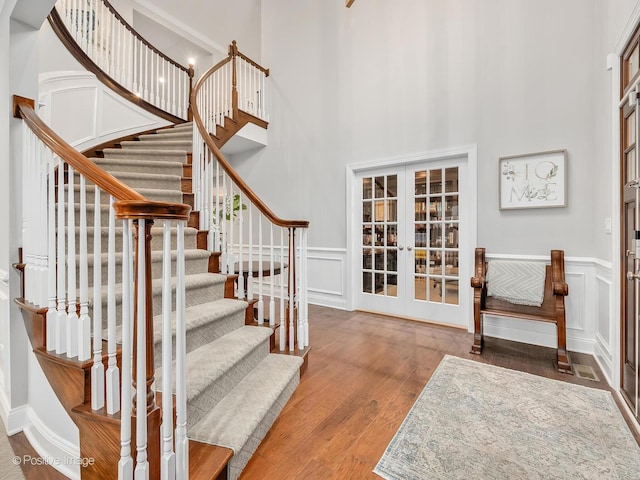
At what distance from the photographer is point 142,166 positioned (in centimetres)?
297

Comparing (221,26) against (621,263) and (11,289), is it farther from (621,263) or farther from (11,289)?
(621,263)

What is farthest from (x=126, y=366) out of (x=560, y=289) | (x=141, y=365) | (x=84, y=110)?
(x=84, y=110)

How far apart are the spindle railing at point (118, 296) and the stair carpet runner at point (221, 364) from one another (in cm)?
23

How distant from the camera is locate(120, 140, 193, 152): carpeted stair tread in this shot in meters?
3.50

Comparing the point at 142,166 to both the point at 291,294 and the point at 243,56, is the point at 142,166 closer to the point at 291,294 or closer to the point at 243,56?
the point at 291,294

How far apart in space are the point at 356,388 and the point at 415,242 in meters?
2.02

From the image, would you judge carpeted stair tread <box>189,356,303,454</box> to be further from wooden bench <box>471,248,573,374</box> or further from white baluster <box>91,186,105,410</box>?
wooden bench <box>471,248,573,374</box>

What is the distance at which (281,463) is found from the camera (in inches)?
53.9

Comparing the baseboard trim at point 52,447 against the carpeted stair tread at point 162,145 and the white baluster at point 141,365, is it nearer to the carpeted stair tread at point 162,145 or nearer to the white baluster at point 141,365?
the white baluster at point 141,365

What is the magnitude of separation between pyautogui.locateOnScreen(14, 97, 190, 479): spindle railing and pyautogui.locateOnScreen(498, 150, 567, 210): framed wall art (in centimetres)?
299

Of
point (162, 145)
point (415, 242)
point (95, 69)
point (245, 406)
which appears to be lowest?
point (245, 406)

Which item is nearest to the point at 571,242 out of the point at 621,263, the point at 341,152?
the point at 621,263

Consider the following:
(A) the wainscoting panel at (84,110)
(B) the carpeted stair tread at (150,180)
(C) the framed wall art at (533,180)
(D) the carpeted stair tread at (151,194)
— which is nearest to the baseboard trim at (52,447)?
(D) the carpeted stair tread at (151,194)

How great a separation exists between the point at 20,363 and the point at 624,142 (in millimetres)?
3942
